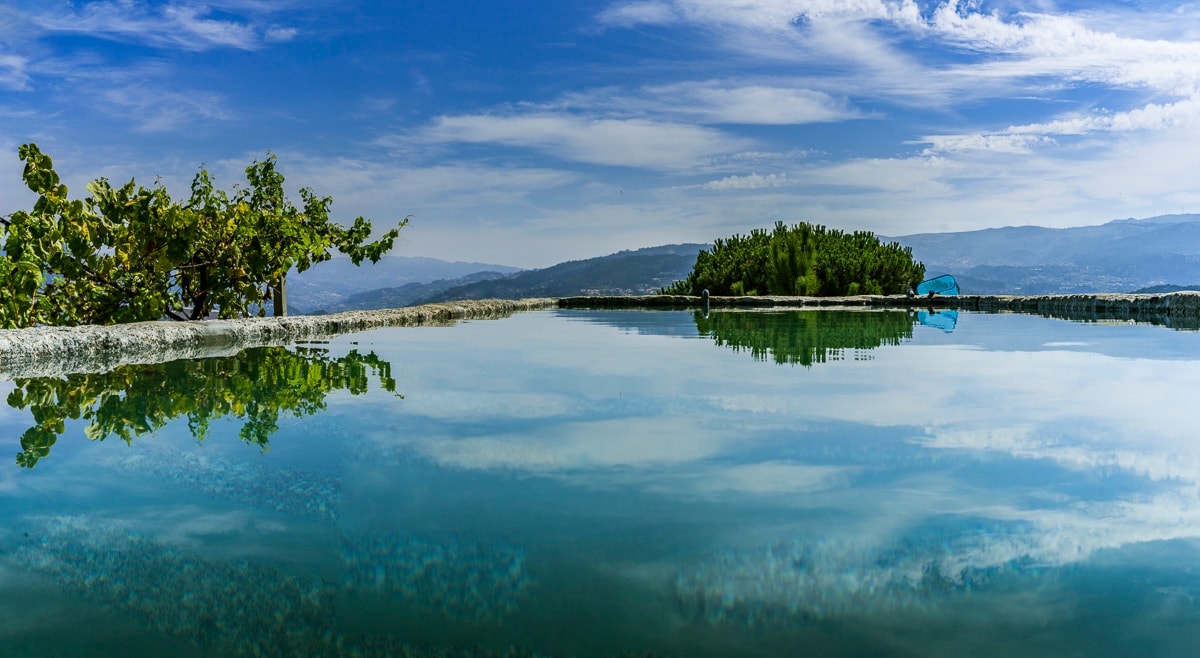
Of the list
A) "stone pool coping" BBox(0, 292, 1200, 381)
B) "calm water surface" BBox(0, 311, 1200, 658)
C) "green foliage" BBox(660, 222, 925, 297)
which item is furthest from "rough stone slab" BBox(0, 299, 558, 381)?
"green foliage" BBox(660, 222, 925, 297)

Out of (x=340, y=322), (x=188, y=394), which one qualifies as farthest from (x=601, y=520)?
(x=340, y=322)

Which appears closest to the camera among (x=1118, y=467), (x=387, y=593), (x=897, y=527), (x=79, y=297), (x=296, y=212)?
(x=387, y=593)

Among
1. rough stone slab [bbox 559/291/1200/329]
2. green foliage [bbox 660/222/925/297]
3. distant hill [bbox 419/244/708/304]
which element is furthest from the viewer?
distant hill [bbox 419/244/708/304]

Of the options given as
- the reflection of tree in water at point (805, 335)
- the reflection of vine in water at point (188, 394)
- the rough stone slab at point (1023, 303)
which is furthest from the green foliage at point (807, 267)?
the reflection of vine in water at point (188, 394)

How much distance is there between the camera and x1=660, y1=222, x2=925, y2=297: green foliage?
20297 mm

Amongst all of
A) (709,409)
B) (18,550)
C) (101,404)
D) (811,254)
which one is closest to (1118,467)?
(709,409)

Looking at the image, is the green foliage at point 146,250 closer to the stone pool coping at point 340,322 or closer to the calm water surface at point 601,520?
the stone pool coping at point 340,322

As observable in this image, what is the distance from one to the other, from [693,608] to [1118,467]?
1929 millimetres

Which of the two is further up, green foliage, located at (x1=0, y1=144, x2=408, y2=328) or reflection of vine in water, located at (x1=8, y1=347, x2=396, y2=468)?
green foliage, located at (x1=0, y1=144, x2=408, y2=328)

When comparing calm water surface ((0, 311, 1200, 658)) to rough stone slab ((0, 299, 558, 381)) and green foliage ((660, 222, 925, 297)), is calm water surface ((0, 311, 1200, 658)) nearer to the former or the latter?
rough stone slab ((0, 299, 558, 381))

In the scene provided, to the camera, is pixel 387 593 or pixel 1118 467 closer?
pixel 387 593

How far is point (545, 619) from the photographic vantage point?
1.70m

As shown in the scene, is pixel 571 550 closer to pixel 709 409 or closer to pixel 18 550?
pixel 18 550

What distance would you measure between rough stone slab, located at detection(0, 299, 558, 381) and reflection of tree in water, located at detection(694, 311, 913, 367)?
412 cm
